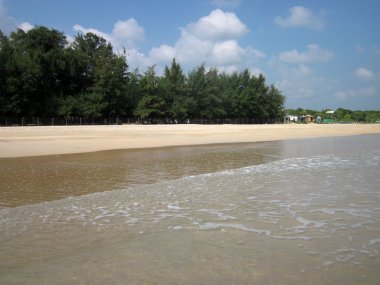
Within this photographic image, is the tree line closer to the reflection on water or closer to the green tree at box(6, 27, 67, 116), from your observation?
the green tree at box(6, 27, 67, 116)

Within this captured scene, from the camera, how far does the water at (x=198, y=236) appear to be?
13.5 ft

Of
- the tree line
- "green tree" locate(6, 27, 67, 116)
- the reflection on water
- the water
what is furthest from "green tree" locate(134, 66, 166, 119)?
the water

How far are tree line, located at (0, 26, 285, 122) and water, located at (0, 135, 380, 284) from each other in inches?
1806

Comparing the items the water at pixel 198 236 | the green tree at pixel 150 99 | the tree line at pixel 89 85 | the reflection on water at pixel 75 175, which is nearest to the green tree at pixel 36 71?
the tree line at pixel 89 85

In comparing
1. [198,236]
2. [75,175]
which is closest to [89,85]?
[75,175]

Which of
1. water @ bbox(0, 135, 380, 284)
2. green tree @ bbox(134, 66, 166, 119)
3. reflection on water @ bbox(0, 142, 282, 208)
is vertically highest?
green tree @ bbox(134, 66, 166, 119)

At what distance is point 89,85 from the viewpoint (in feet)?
196

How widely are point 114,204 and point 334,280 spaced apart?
495cm

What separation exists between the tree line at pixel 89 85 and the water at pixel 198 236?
45866mm

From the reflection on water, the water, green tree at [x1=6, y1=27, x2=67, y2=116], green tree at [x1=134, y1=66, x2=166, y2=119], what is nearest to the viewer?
the water

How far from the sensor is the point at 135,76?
6906cm

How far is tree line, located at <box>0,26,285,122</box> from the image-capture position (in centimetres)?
5000

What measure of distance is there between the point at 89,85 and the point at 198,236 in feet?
189

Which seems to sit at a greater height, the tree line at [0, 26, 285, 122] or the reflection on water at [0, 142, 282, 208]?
the tree line at [0, 26, 285, 122]
